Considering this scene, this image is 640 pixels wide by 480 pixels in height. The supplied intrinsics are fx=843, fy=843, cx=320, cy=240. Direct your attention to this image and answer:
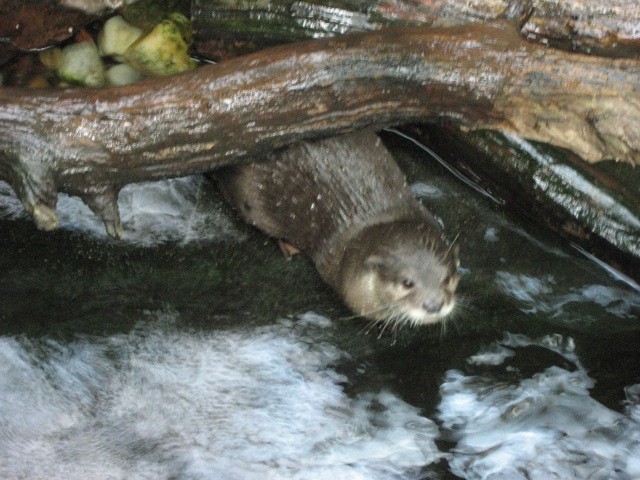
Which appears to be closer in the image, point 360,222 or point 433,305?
point 433,305

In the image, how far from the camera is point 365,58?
10.2 ft

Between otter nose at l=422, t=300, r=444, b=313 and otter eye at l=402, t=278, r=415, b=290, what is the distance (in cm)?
10

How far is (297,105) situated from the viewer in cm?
313

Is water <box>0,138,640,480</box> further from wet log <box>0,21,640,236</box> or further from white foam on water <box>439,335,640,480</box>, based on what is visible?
wet log <box>0,21,640,236</box>

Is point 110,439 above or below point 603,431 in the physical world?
below

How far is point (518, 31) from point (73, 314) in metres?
2.04

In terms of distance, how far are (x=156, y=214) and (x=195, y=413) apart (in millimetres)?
1088

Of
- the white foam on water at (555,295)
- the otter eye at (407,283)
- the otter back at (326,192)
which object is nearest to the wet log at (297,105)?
the otter back at (326,192)

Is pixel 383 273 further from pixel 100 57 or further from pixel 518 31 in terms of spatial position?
pixel 100 57

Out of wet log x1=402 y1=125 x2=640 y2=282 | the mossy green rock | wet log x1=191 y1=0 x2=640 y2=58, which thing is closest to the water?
wet log x1=402 y1=125 x2=640 y2=282

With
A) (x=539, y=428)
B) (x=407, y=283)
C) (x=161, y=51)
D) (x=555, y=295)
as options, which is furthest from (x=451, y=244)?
(x=161, y=51)

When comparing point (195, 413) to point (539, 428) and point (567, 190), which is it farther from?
point (567, 190)

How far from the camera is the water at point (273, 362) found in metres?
2.99

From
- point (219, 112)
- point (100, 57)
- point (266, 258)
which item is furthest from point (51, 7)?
point (266, 258)
